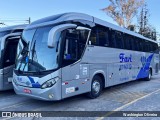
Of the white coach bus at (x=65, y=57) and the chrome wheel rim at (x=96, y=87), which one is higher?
the white coach bus at (x=65, y=57)

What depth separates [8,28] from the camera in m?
9.78

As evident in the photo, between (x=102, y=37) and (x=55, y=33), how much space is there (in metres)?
3.11

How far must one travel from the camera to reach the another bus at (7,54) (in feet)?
29.5

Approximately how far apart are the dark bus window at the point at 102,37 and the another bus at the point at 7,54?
12.3ft

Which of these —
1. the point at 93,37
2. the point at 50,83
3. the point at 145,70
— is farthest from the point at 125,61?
the point at 50,83

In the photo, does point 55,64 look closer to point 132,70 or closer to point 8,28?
point 8,28

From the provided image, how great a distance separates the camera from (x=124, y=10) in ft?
110

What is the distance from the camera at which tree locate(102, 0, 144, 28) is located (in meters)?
33.4

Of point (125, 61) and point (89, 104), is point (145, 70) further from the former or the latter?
point (89, 104)

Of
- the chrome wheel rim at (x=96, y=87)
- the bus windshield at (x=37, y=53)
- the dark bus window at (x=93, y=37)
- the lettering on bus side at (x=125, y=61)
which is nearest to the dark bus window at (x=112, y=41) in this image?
the lettering on bus side at (x=125, y=61)

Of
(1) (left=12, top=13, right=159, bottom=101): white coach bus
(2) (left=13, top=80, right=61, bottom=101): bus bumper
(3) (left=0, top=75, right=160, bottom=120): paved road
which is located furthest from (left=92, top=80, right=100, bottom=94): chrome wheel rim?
(2) (left=13, top=80, right=61, bottom=101): bus bumper

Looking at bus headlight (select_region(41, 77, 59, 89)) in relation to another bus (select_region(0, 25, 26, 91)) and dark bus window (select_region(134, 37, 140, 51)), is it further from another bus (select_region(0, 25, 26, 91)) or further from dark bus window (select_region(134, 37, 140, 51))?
dark bus window (select_region(134, 37, 140, 51))

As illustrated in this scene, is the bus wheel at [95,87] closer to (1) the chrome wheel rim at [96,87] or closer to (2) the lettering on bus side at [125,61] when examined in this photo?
(1) the chrome wheel rim at [96,87]

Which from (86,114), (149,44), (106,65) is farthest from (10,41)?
(149,44)
